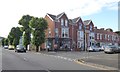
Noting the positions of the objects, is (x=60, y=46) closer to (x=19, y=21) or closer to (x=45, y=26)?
(x=45, y=26)

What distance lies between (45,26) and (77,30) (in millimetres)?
17228

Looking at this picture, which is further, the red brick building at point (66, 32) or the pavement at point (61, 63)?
the red brick building at point (66, 32)

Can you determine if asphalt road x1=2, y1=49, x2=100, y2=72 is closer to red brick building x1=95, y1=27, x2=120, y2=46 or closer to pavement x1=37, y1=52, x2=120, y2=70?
pavement x1=37, y1=52, x2=120, y2=70

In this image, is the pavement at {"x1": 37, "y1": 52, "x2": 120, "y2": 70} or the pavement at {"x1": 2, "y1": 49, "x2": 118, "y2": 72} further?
the pavement at {"x1": 37, "y1": 52, "x2": 120, "y2": 70}

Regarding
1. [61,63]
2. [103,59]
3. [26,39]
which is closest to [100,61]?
[103,59]

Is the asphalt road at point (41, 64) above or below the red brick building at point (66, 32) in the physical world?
below

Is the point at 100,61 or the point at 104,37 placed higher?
the point at 104,37

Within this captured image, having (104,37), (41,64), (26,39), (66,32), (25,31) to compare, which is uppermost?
(25,31)

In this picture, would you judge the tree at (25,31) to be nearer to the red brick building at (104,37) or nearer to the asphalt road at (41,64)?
the red brick building at (104,37)

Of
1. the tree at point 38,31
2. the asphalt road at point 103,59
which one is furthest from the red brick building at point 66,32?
the asphalt road at point 103,59

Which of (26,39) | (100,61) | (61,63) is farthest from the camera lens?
(26,39)

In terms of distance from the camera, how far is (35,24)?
189ft

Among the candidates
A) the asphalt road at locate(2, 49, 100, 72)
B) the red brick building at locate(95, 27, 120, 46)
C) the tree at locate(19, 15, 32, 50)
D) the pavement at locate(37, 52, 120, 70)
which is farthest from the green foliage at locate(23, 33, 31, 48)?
the asphalt road at locate(2, 49, 100, 72)

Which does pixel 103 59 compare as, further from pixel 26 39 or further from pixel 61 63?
pixel 26 39
